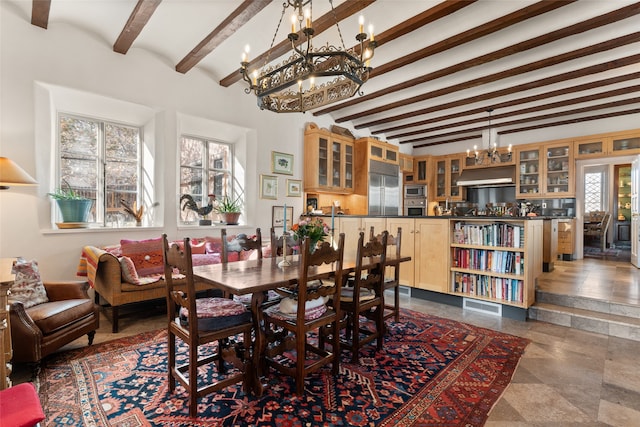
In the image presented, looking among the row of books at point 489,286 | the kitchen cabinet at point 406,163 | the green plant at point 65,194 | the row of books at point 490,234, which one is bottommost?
the row of books at point 489,286

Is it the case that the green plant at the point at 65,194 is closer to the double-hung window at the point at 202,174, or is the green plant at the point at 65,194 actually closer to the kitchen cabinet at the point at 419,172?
the double-hung window at the point at 202,174

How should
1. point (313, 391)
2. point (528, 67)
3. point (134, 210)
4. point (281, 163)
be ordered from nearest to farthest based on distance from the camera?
point (313, 391) → point (528, 67) → point (134, 210) → point (281, 163)

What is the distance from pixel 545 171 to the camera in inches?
268

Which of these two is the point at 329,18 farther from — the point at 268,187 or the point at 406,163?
the point at 406,163

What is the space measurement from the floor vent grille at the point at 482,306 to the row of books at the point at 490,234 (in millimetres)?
703

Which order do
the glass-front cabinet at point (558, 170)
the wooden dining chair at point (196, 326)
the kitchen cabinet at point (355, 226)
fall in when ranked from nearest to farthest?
the wooden dining chair at point (196, 326) < the kitchen cabinet at point (355, 226) < the glass-front cabinet at point (558, 170)

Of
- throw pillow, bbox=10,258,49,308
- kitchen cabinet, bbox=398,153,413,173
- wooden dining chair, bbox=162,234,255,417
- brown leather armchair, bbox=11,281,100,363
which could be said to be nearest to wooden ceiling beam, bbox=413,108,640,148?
kitchen cabinet, bbox=398,153,413,173

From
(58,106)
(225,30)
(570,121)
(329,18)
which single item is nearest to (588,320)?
(329,18)

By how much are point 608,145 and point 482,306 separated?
4870 mm

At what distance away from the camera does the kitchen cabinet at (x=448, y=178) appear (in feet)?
26.5

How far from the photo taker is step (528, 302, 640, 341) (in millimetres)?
3027

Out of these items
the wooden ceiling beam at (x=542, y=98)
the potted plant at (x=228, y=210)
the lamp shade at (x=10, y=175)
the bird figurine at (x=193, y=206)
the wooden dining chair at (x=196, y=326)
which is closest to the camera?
the wooden dining chair at (x=196, y=326)

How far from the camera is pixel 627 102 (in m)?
5.25

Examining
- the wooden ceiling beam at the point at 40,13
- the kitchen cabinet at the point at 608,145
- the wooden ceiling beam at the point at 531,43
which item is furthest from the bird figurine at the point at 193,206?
the kitchen cabinet at the point at 608,145
